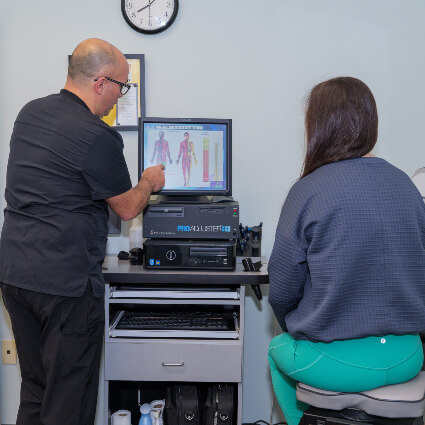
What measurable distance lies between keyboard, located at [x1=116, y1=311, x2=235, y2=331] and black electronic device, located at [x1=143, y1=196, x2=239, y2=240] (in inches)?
14.0

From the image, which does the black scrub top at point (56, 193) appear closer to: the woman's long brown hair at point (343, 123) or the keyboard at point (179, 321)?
the keyboard at point (179, 321)

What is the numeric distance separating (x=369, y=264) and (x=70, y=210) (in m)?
0.92

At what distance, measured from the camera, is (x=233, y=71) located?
2418 mm

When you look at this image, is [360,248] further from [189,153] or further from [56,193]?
[189,153]

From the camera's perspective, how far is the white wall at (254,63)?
7.82ft

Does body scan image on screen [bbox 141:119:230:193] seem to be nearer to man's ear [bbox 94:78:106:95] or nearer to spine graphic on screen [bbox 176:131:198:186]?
spine graphic on screen [bbox 176:131:198:186]

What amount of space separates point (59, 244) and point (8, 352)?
3.96 feet

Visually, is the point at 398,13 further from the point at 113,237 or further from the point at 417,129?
the point at 113,237

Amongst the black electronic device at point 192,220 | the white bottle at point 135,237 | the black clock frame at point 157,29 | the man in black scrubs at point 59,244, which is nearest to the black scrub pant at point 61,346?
the man in black scrubs at point 59,244

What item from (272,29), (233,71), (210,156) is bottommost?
(210,156)

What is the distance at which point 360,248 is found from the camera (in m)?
1.35

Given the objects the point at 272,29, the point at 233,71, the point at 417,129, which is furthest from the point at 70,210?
the point at 417,129

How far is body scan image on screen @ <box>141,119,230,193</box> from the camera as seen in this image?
2172 millimetres

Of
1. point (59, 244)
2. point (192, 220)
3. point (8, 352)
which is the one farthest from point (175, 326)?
point (8, 352)
